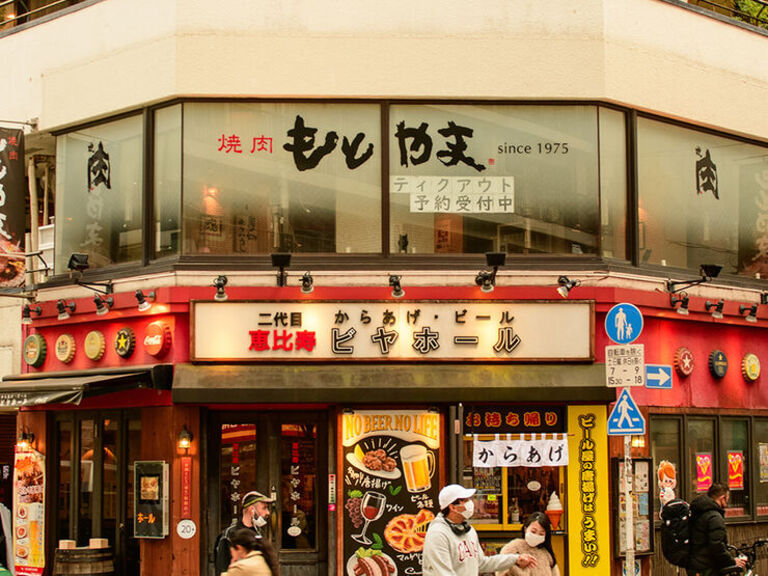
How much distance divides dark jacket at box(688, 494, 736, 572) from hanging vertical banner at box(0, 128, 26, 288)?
1113 cm

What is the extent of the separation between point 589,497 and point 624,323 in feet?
12.7

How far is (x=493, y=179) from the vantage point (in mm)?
17531

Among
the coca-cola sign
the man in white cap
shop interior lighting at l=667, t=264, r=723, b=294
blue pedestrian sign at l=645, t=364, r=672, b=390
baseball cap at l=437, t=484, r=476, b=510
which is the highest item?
shop interior lighting at l=667, t=264, r=723, b=294

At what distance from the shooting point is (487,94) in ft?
57.1

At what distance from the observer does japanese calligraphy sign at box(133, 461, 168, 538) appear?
1677 cm

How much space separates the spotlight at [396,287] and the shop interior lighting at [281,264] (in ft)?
5.02

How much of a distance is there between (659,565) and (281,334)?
6.82 meters

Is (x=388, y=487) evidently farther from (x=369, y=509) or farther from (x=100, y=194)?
(x=100, y=194)

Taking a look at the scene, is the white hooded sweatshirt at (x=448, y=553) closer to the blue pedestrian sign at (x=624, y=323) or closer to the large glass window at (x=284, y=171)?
the blue pedestrian sign at (x=624, y=323)

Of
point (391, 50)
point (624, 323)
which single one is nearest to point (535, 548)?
point (624, 323)

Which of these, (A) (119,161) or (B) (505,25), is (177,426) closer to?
(A) (119,161)

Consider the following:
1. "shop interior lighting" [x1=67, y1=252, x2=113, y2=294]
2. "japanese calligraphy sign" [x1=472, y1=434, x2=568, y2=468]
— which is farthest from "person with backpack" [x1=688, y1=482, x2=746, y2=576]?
"shop interior lighting" [x1=67, y1=252, x2=113, y2=294]

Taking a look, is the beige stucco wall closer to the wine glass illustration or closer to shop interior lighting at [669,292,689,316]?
shop interior lighting at [669,292,689,316]

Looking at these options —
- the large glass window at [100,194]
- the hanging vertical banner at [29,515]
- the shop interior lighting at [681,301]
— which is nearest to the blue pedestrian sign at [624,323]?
the shop interior lighting at [681,301]
